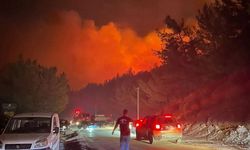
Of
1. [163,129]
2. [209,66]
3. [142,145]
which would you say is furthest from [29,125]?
[209,66]

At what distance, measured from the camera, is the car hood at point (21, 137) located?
1677cm

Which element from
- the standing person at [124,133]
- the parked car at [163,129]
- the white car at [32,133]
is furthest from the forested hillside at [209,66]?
the white car at [32,133]

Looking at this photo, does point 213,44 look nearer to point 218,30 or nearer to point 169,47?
point 218,30

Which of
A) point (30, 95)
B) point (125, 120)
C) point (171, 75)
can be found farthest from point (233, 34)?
point (30, 95)

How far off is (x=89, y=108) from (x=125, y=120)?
166 m

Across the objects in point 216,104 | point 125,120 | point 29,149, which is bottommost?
point 29,149

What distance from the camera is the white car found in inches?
658

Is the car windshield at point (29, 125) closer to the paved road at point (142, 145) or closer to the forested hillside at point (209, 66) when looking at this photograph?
the paved road at point (142, 145)

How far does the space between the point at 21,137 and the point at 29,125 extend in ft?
5.04

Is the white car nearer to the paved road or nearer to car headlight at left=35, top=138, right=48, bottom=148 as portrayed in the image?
car headlight at left=35, top=138, right=48, bottom=148

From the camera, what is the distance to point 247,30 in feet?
130

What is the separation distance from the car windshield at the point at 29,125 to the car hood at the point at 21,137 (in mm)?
693

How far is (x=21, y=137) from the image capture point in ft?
56.1

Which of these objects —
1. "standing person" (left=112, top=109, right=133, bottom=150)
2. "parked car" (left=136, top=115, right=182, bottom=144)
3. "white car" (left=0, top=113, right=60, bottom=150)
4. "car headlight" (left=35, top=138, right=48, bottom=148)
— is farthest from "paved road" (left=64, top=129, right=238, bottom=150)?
"car headlight" (left=35, top=138, right=48, bottom=148)
